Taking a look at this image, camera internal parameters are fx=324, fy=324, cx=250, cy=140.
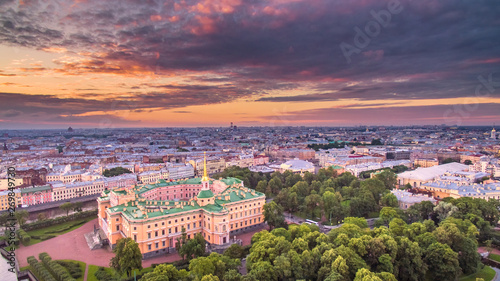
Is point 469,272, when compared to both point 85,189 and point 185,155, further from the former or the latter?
point 185,155

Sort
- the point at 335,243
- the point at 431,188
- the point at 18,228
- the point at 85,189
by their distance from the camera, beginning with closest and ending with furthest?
the point at 335,243, the point at 18,228, the point at 431,188, the point at 85,189

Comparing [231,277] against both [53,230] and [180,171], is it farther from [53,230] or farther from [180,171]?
[180,171]

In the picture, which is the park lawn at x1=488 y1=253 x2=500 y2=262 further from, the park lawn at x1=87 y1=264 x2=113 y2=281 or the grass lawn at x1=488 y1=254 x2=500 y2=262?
the park lawn at x1=87 y1=264 x2=113 y2=281

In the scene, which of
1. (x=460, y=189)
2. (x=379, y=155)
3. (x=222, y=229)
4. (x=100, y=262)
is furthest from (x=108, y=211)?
(x=379, y=155)

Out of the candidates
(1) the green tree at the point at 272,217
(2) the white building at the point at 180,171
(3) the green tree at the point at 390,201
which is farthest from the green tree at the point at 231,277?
(2) the white building at the point at 180,171

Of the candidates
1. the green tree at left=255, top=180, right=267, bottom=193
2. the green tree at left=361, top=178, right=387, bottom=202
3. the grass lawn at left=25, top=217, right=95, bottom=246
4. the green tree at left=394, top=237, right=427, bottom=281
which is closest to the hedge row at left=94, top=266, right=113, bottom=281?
the grass lawn at left=25, top=217, right=95, bottom=246

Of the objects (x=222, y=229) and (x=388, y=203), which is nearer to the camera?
(x=222, y=229)

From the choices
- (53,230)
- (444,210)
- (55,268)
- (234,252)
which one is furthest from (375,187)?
(53,230)

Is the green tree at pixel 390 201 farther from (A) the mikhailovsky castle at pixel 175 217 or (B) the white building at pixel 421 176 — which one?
(B) the white building at pixel 421 176
